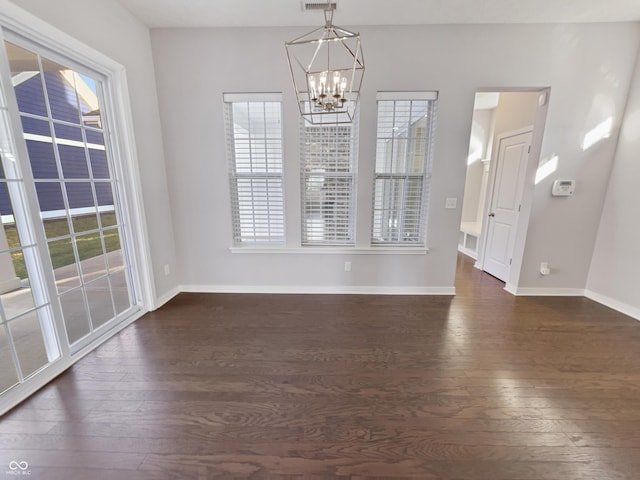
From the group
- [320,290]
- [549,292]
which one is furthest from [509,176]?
[320,290]

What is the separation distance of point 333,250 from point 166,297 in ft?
7.01

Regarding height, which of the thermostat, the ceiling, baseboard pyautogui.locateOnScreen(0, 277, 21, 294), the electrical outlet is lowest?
the electrical outlet

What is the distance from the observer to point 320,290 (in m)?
3.37

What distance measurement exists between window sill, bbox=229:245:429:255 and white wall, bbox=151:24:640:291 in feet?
0.23

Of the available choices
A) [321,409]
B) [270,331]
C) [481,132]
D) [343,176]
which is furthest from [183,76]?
[481,132]

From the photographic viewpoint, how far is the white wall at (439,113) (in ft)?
8.94

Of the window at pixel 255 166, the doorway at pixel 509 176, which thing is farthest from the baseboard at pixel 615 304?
the window at pixel 255 166

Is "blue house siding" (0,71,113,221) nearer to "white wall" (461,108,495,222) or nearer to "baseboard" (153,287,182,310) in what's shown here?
"baseboard" (153,287,182,310)

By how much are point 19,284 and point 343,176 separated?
→ 2.93m

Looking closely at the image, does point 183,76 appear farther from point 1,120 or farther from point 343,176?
point 343,176

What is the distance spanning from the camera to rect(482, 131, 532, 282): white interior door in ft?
11.4

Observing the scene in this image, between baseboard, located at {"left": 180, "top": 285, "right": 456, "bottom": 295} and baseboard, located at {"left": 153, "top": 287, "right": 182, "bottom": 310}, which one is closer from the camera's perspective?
baseboard, located at {"left": 153, "top": 287, "right": 182, "bottom": 310}

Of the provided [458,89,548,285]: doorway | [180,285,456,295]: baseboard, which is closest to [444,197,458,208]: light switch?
[458,89,548,285]: doorway

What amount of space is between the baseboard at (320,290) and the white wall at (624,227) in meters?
1.72
